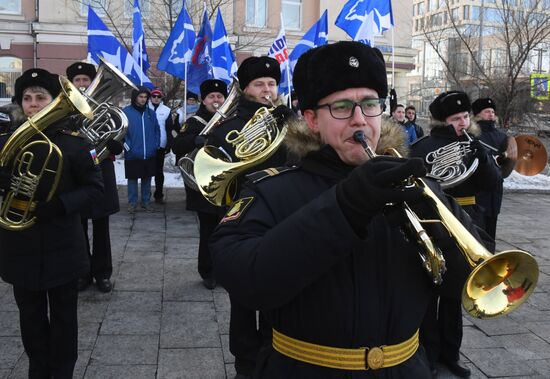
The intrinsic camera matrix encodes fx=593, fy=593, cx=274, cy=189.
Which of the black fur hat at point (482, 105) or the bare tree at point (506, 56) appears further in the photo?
the bare tree at point (506, 56)

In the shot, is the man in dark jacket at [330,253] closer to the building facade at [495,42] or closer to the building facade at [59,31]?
the building facade at [495,42]

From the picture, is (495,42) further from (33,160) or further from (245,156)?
(33,160)

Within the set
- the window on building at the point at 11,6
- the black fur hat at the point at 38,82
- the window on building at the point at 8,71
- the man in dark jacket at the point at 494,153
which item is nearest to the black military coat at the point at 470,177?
the man in dark jacket at the point at 494,153

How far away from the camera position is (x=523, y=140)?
5.98 m

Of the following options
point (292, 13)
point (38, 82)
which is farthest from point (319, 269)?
point (292, 13)

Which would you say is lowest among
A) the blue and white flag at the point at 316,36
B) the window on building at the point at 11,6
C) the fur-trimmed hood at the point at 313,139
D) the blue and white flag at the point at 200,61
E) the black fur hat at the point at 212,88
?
the fur-trimmed hood at the point at 313,139

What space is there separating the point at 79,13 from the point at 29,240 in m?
19.1

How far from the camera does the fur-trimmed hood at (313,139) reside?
1.86 m

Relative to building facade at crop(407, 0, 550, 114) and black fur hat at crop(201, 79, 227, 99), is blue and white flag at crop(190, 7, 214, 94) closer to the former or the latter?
black fur hat at crop(201, 79, 227, 99)

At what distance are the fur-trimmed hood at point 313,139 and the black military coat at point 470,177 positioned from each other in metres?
2.46

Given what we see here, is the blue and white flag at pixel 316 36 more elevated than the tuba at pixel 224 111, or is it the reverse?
the blue and white flag at pixel 316 36

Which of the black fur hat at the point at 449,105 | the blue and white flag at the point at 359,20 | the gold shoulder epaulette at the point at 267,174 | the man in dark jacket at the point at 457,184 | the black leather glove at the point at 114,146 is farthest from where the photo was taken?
the blue and white flag at the point at 359,20

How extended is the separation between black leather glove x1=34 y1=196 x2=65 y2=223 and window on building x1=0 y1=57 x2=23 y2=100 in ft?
62.9

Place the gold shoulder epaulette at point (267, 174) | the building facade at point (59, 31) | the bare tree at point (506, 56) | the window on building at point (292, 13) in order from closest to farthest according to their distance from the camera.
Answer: the gold shoulder epaulette at point (267, 174) → the bare tree at point (506, 56) → the building facade at point (59, 31) → the window on building at point (292, 13)
